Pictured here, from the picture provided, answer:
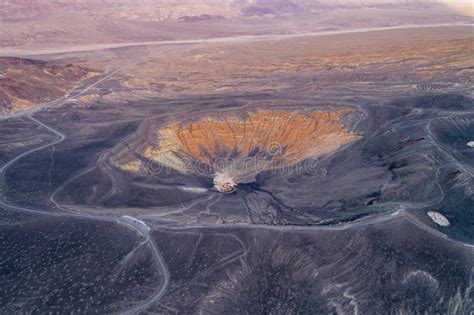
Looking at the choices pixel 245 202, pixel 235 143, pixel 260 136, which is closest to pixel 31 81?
pixel 235 143

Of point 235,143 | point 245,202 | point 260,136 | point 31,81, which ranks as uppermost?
point 260,136

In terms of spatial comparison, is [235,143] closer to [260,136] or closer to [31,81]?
[260,136]

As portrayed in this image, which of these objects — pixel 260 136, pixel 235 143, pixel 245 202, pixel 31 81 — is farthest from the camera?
pixel 31 81

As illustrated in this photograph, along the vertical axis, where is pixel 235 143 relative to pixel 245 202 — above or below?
above

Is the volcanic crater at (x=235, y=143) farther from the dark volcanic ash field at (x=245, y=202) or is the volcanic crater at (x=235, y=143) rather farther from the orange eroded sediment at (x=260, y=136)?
the dark volcanic ash field at (x=245, y=202)

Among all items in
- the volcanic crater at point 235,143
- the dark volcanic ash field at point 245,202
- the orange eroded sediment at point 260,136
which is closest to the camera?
the dark volcanic ash field at point 245,202

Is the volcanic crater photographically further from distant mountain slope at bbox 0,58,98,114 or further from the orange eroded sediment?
distant mountain slope at bbox 0,58,98,114

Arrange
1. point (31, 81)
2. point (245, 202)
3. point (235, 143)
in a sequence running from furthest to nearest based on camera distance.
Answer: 1. point (31, 81)
2. point (235, 143)
3. point (245, 202)

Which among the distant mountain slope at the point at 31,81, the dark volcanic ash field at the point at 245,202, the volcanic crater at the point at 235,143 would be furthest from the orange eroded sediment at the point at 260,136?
the distant mountain slope at the point at 31,81

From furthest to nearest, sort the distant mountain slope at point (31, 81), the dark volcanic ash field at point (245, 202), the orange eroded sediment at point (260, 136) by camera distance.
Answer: the distant mountain slope at point (31, 81), the orange eroded sediment at point (260, 136), the dark volcanic ash field at point (245, 202)

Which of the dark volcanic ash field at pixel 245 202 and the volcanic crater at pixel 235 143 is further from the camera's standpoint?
the volcanic crater at pixel 235 143

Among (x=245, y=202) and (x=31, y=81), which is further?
(x=31, y=81)

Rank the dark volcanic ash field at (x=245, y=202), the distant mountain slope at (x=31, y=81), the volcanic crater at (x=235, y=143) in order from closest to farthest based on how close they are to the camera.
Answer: the dark volcanic ash field at (x=245, y=202) → the volcanic crater at (x=235, y=143) → the distant mountain slope at (x=31, y=81)
